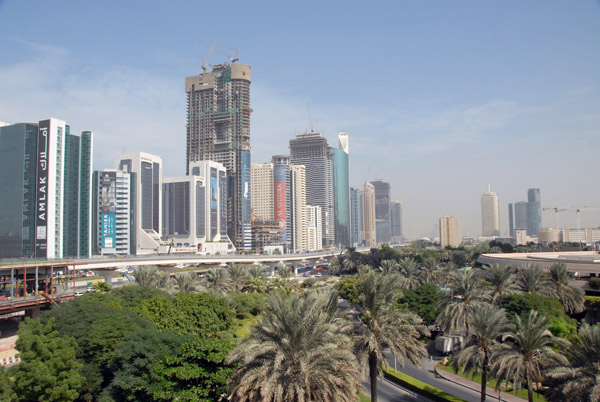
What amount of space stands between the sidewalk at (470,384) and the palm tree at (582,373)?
34.2ft

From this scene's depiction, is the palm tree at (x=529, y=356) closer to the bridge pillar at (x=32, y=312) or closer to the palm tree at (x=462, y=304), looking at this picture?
the palm tree at (x=462, y=304)

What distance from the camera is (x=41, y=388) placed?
22.0m

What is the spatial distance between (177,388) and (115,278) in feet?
269

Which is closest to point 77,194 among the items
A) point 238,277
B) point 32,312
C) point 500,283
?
point 32,312

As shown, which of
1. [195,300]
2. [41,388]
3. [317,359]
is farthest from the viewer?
[195,300]

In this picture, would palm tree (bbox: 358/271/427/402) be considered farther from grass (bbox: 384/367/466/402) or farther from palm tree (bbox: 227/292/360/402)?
grass (bbox: 384/367/466/402)

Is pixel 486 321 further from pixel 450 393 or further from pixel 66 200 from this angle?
pixel 66 200

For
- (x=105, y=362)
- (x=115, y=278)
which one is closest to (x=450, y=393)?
(x=105, y=362)

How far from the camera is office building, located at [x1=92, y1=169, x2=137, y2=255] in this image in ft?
452

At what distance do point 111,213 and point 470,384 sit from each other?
127910mm

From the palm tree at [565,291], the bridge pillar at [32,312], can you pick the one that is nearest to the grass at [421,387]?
the palm tree at [565,291]

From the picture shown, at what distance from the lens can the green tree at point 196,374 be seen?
66.5ft

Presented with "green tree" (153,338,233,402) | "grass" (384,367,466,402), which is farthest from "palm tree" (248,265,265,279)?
"green tree" (153,338,233,402)

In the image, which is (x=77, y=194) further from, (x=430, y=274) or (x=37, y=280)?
(x=430, y=274)
